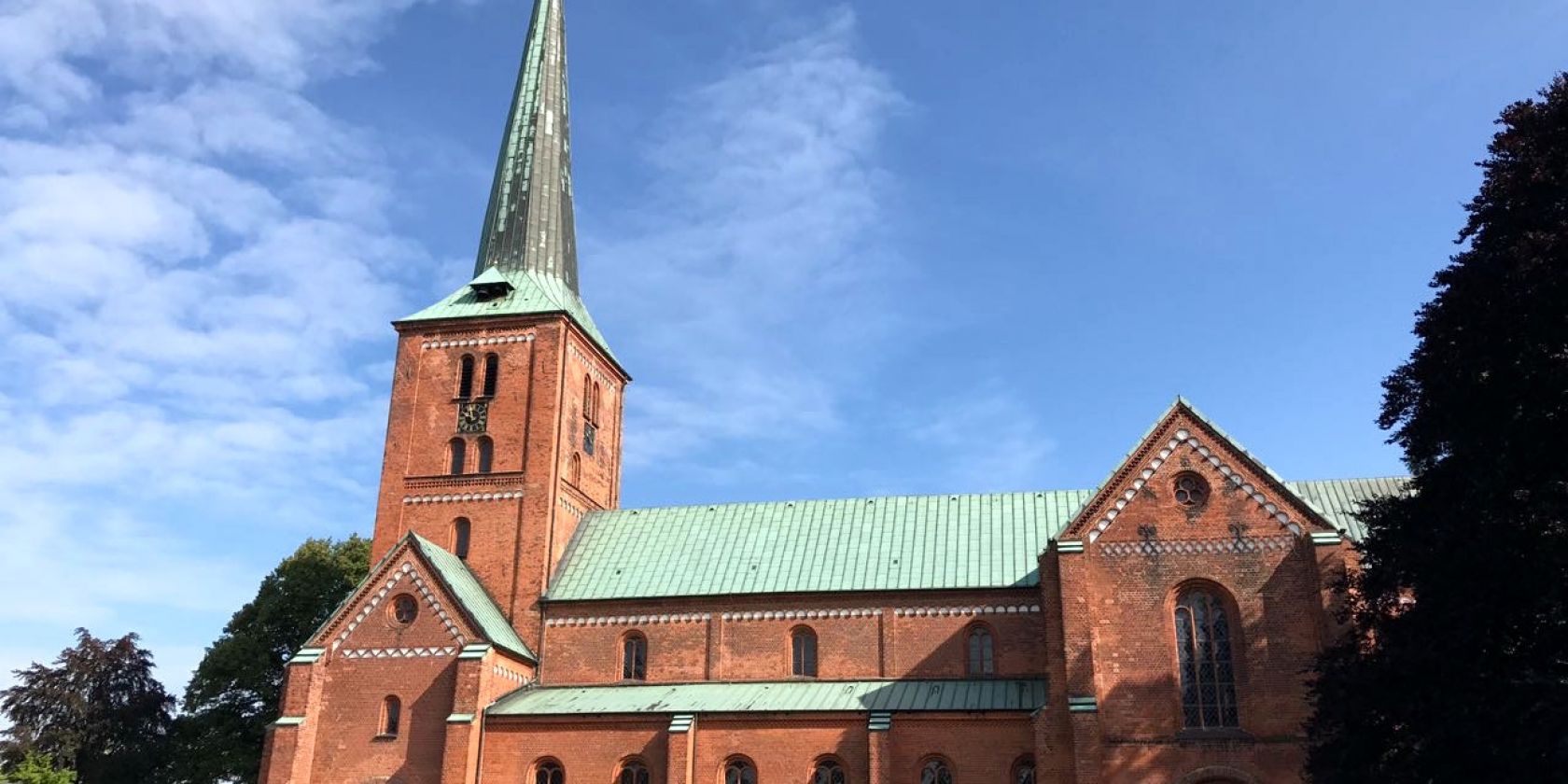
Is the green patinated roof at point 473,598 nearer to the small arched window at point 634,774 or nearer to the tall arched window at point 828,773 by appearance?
the small arched window at point 634,774

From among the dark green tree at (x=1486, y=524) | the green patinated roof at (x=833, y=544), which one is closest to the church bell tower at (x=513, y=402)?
the green patinated roof at (x=833, y=544)

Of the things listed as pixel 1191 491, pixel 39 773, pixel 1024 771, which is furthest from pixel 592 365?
pixel 39 773

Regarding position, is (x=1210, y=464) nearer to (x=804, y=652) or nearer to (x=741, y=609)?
(x=804, y=652)

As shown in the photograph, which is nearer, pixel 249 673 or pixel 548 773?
pixel 548 773

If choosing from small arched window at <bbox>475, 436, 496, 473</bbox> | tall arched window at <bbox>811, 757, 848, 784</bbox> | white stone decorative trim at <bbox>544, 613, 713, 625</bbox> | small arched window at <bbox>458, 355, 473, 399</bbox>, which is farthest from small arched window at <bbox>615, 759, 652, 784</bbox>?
small arched window at <bbox>458, 355, 473, 399</bbox>

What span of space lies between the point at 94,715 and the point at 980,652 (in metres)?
35.6

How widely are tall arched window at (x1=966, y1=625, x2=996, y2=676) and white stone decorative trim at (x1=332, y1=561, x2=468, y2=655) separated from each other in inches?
598

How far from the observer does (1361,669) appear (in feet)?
70.6

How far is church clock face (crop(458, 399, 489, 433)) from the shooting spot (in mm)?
42219

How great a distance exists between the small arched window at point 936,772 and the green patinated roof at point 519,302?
64.3ft

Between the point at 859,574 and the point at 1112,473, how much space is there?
9.20 metres

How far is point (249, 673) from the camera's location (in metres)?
47.9

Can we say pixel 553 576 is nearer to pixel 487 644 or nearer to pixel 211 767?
pixel 487 644

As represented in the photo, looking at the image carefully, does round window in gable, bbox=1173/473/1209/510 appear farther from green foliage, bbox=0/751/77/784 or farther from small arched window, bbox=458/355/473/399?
green foliage, bbox=0/751/77/784
